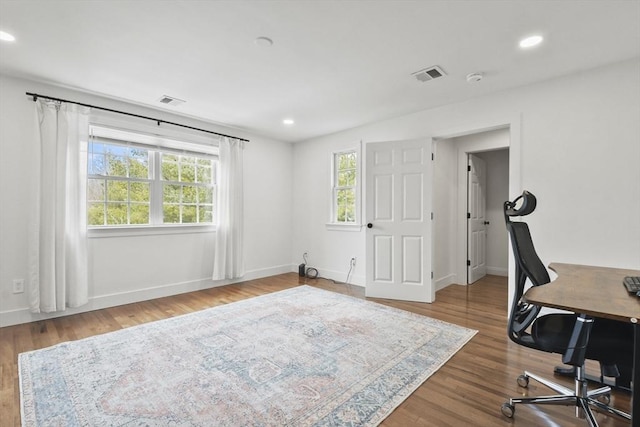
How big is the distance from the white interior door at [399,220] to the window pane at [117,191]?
10.8 feet

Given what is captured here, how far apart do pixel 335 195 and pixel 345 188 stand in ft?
0.79

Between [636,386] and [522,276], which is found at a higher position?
[522,276]

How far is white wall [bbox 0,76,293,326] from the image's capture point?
3.05m

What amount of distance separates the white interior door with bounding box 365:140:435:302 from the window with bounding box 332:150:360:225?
2.30 feet

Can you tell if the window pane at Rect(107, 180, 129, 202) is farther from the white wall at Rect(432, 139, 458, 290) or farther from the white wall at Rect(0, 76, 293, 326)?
the white wall at Rect(432, 139, 458, 290)

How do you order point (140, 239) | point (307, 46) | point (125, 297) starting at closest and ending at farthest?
point (307, 46) < point (125, 297) < point (140, 239)

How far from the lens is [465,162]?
15.6ft

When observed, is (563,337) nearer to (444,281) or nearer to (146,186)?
(444,281)

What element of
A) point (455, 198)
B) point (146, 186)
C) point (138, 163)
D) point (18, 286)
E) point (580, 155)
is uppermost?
point (138, 163)

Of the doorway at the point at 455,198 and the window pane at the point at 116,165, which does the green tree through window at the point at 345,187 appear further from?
the window pane at the point at 116,165

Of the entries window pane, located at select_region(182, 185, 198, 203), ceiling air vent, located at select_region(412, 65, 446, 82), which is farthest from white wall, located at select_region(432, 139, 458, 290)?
window pane, located at select_region(182, 185, 198, 203)

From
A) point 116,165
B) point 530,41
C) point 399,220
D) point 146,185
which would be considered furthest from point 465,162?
point 116,165

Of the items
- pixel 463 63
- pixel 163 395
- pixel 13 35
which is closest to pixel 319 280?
pixel 163 395

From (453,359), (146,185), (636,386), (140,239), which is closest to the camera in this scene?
(636,386)
